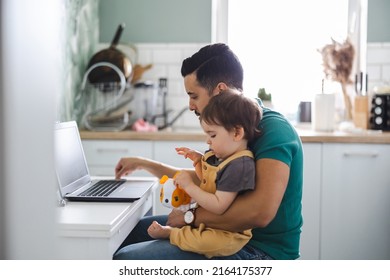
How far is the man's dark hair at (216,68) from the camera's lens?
1.17 metres

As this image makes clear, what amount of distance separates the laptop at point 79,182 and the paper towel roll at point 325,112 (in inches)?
42.9

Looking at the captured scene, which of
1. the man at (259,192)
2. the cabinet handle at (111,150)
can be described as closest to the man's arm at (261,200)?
the man at (259,192)

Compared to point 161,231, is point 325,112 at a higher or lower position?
higher

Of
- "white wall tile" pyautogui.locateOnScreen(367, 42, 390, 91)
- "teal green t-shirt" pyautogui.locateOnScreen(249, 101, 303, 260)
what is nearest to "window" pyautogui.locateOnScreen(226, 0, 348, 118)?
"white wall tile" pyautogui.locateOnScreen(367, 42, 390, 91)

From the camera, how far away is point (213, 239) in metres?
0.99

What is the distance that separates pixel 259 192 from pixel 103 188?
476mm

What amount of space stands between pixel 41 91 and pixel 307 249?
1979 millimetres

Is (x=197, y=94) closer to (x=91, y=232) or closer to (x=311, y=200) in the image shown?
(x=91, y=232)

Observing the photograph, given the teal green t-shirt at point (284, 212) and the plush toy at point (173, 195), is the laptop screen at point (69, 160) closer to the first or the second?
the plush toy at point (173, 195)

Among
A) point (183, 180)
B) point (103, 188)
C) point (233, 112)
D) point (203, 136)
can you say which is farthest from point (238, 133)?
point (203, 136)

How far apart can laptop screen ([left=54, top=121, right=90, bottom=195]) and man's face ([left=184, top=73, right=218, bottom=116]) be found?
0.35m
